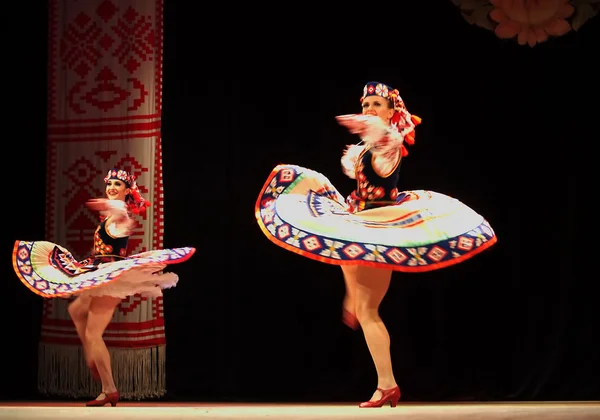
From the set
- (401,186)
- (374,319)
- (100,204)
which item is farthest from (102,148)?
(374,319)

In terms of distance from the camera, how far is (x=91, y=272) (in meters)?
4.43

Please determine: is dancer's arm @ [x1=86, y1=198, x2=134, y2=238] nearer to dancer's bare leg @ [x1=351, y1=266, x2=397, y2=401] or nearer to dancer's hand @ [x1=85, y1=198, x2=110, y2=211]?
dancer's hand @ [x1=85, y1=198, x2=110, y2=211]

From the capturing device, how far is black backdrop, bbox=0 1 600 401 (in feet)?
16.2

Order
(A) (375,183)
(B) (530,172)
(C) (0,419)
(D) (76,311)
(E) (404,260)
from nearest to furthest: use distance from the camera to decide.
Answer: (C) (0,419), (E) (404,260), (A) (375,183), (D) (76,311), (B) (530,172)

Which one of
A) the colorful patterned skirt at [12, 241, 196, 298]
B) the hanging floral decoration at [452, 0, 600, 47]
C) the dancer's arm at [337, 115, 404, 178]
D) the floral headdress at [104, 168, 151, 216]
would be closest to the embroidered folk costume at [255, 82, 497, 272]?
the dancer's arm at [337, 115, 404, 178]

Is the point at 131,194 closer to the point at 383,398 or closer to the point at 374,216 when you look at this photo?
the point at 374,216

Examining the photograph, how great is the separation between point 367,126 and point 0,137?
106 inches

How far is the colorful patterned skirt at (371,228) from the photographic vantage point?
364cm

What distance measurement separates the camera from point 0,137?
5457 millimetres

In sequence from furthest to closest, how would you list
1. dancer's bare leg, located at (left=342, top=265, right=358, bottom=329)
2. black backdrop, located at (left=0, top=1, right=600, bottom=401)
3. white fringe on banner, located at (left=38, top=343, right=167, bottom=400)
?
white fringe on banner, located at (left=38, top=343, right=167, bottom=400) → black backdrop, located at (left=0, top=1, right=600, bottom=401) → dancer's bare leg, located at (left=342, top=265, right=358, bottom=329)

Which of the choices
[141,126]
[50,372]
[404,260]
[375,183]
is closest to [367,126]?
[375,183]

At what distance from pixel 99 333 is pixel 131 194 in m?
0.77

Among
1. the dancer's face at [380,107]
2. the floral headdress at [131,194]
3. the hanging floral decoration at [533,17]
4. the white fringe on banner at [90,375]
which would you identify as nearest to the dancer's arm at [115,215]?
the floral headdress at [131,194]

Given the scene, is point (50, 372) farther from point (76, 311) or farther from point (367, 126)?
point (367, 126)
